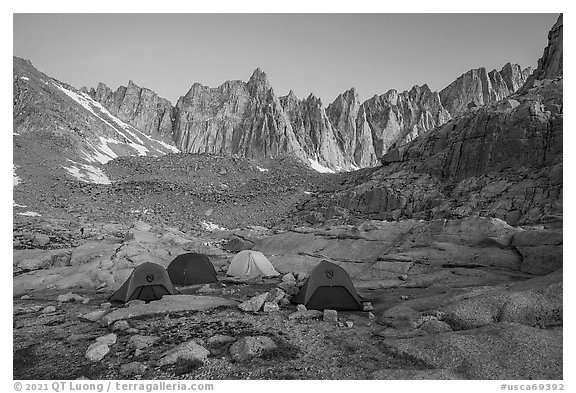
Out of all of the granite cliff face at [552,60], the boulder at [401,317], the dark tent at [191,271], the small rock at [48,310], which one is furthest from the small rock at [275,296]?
the granite cliff face at [552,60]

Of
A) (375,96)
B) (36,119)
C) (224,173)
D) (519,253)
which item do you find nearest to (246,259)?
(519,253)

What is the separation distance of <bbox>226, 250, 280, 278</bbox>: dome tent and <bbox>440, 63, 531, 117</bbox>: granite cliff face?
17954 centimetres

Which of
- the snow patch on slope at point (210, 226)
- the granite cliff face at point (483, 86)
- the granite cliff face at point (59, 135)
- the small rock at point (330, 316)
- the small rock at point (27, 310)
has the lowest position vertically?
the small rock at point (27, 310)

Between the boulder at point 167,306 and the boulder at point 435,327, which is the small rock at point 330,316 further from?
the boulder at point 167,306

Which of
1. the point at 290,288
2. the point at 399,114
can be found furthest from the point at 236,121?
the point at 290,288

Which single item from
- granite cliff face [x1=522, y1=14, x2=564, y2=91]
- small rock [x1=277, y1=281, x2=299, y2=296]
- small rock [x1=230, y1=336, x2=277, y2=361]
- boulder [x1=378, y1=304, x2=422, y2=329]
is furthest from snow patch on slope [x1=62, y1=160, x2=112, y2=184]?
granite cliff face [x1=522, y1=14, x2=564, y2=91]

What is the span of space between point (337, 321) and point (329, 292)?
1.92 metres

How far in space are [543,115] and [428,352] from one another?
39.5 metres

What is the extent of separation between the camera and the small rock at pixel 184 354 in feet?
26.0

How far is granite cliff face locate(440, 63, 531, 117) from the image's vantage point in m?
170

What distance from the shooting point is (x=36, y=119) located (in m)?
85.2

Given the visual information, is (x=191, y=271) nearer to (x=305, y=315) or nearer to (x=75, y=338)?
(x=75, y=338)

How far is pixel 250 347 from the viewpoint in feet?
27.5

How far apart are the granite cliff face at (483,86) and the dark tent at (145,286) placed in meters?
186
